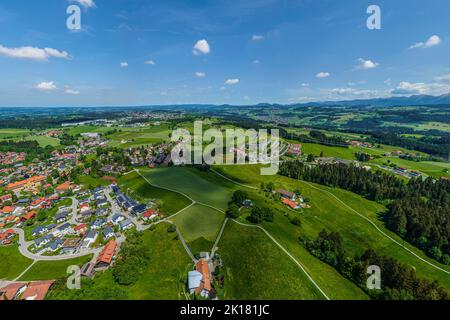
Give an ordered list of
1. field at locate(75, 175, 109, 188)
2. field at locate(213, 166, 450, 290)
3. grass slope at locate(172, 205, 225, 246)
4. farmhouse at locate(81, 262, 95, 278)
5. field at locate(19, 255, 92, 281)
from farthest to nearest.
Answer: field at locate(75, 175, 109, 188) < grass slope at locate(172, 205, 225, 246) < field at locate(213, 166, 450, 290) < field at locate(19, 255, 92, 281) < farmhouse at locate(81, 262, 95, 278)

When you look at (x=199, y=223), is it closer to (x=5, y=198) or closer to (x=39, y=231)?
(x=39, y=231)

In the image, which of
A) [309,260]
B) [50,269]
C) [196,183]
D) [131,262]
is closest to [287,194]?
A: [309,260]

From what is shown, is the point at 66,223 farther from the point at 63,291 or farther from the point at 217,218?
the point at 217,218

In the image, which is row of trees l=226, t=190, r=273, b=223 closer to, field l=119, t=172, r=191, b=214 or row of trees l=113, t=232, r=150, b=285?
field l=119, t=172, r=191, b=214

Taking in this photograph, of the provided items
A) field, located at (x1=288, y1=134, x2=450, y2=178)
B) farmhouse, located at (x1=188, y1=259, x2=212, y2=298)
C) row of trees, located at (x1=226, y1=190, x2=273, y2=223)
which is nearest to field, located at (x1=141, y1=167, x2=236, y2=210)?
row of trees, located at (x1=226, y1=190, x2=273, y2=223)

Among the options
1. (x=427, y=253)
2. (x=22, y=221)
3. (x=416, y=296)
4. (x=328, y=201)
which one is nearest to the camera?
(x=416, y=296)
